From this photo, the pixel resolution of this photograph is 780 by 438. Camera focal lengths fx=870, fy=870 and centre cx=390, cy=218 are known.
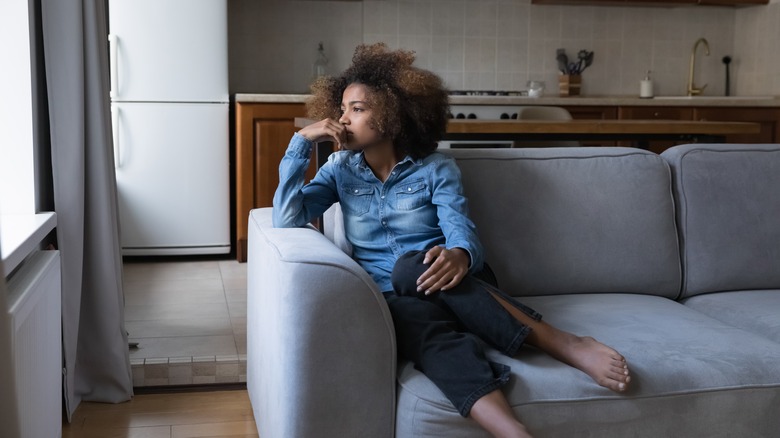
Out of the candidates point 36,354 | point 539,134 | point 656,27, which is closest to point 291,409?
point 36,354

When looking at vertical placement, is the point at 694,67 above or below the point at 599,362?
above

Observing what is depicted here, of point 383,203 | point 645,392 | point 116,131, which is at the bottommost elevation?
point 645,392

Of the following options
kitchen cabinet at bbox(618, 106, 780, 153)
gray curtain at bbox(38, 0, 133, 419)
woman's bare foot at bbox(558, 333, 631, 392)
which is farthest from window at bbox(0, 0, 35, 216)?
kitchen cabinet at bbox(618, 106, 780, 153)

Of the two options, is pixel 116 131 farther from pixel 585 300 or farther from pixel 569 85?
pixel 585 300

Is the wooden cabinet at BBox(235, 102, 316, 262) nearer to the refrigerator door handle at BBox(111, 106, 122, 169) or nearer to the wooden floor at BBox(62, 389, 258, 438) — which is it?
the refrigerator door handle at BBox(111, 106, 122, 169)

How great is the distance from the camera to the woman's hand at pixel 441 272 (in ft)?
5.93

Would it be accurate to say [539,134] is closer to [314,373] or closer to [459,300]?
[459,300]

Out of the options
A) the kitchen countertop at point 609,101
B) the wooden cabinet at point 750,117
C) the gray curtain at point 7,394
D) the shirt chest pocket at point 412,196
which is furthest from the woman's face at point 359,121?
the wooden cabinet at point 750,117

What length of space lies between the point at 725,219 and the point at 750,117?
283 centimetres

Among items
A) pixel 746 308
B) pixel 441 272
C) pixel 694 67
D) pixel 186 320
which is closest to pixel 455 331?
pixel 441 272

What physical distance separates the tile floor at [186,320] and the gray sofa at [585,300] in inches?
13.4

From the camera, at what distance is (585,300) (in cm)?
217

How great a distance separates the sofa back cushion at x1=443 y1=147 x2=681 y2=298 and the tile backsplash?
9.57 ft

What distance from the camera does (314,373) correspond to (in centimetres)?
161
